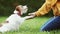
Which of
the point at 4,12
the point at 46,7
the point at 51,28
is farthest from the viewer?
the point at 4,12

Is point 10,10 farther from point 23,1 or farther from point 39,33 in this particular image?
point 39,33

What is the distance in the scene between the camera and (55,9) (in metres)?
4.25

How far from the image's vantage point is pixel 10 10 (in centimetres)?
1061

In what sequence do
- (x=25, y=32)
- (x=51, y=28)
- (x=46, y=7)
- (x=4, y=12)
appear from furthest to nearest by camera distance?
(x=4, y=12) < (x=51, y=28) < (x=25, y=32) < (x=46, y=7)

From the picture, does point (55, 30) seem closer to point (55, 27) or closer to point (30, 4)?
point (55, 27)

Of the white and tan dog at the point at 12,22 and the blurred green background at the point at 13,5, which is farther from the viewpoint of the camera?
the blurred green background at the point at 13,5

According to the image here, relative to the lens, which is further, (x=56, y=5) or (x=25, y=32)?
(x=25, y=32)

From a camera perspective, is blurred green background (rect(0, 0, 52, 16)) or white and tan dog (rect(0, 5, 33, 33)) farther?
blurred green background (rect(0, 0, 52, 16))

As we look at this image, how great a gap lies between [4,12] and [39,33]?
6.17 m

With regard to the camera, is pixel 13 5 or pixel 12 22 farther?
pixel 13 5

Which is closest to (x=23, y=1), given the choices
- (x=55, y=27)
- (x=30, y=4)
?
(x=30, y=4)

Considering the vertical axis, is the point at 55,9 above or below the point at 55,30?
Result: above

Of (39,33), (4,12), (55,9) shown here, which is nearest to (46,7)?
(55,9)

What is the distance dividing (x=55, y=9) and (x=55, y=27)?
0.69 metres
